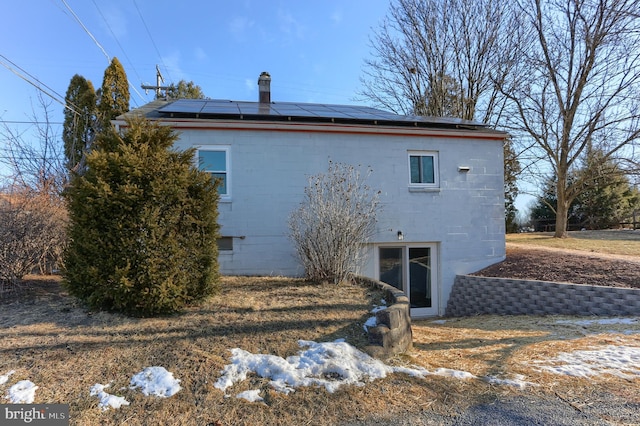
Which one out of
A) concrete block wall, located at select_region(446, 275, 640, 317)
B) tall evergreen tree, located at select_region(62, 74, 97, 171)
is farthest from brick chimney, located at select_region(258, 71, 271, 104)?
concrete block wall, located at select_region(446, 275, 640, 317)

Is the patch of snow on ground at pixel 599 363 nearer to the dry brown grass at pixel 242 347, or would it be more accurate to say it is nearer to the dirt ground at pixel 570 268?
the dry brown grass at pixel 242 347

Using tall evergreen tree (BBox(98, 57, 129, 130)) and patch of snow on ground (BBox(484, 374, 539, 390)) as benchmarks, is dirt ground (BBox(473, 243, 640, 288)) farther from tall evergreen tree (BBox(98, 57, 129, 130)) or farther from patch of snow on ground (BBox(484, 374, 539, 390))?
tall evergreen tree (BBox(98, 57, 129, 130))

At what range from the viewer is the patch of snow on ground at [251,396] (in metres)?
2.91

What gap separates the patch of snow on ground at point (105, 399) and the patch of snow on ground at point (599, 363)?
398cm

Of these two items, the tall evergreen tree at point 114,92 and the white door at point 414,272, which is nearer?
the white door at point 414,272

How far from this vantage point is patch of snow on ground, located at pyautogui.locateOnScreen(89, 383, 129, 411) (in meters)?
2.73

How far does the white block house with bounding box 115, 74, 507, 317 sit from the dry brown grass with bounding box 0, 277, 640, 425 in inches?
121

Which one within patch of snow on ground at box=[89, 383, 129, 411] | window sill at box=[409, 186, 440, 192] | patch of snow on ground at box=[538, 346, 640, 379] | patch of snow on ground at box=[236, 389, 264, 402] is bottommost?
patch of snow on ground at box=[538, 346, 640, 379]

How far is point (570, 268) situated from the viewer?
7574 mm

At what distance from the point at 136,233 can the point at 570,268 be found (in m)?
8.28

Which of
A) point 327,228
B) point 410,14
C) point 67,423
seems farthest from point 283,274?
point 410,14

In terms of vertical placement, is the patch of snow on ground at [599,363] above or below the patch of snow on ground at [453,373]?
below

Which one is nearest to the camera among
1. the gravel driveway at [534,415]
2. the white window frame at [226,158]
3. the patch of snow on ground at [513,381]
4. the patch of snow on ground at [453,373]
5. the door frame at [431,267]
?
the gravel driveway at [534,415]

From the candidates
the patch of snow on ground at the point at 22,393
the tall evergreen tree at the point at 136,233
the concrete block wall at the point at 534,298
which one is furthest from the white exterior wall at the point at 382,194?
the patch of snow on ground at the point at 22,393
